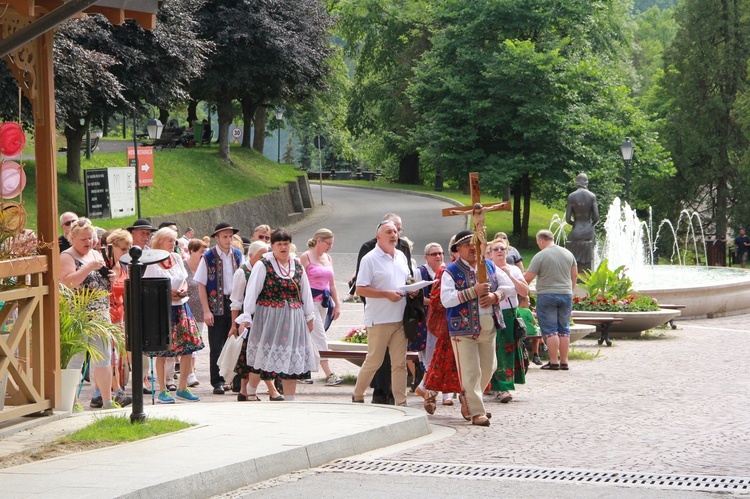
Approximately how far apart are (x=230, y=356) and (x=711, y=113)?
49313mm

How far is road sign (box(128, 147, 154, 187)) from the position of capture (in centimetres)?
3672

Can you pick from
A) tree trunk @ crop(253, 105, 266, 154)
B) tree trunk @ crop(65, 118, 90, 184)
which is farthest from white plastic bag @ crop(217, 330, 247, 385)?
tree trunk @ crop(253, 105, 266, 154)

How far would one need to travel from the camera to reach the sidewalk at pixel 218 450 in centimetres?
774

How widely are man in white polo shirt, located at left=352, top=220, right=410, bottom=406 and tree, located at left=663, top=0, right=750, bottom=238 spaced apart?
46.9m

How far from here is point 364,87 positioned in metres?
61.4

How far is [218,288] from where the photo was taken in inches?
559

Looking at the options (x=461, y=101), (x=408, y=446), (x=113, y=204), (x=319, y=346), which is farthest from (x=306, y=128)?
(x=408, y=446)

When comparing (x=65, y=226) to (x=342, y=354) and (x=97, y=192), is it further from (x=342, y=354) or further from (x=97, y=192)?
(x=97, y=192)

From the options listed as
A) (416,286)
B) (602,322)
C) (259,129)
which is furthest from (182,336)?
(259,129)

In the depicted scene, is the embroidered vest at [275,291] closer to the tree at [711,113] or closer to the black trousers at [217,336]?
the black trousers at [217,336]

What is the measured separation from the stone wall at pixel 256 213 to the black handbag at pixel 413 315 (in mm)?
23693

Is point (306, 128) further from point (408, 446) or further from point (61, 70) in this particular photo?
point (408, 446)

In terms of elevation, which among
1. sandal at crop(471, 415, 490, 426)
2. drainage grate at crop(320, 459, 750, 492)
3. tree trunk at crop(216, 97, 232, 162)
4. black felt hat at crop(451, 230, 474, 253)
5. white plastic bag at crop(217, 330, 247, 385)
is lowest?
sandal at crop(471, 415, 490, 426)

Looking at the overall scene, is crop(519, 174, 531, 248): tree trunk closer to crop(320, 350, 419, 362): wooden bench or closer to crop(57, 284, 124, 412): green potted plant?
crop(320, 350, 419, 362): wooden bench
